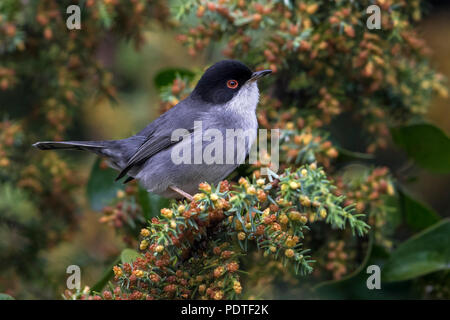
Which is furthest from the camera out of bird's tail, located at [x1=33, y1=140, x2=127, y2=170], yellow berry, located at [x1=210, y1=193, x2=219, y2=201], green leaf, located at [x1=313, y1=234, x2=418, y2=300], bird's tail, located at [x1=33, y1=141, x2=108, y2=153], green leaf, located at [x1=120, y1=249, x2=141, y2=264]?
bird's tail, located at [x1=33, y1=140, x2=127, y2=170]

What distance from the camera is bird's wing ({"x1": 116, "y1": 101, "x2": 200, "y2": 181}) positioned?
267cm

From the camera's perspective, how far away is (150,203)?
2.60m

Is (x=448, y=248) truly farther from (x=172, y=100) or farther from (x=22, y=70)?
(x=22, y=70)

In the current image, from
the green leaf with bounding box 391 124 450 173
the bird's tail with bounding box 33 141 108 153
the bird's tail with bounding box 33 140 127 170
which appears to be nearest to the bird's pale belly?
the bird's tail with bounding box 33 140 127 170

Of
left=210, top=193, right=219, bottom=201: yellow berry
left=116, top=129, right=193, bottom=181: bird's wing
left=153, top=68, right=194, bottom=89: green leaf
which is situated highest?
left=153, top=68, right=194, bottom=89: green leaf

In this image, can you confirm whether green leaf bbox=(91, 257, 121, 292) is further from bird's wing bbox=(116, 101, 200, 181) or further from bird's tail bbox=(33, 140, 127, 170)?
bird's tail bbox=(33, 140, 127, 170)

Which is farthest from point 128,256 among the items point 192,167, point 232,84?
point 232,84

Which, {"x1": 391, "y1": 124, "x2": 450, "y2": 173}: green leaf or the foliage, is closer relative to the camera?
{"x1": 391, "y1": 124, "x2": 450, "y2": 173}: green leaf

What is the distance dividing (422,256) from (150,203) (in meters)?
1.36

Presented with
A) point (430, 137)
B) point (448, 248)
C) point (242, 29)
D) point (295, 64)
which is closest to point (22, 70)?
point (242, 29)

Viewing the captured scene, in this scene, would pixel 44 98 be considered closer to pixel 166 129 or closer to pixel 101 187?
pixel 101 187

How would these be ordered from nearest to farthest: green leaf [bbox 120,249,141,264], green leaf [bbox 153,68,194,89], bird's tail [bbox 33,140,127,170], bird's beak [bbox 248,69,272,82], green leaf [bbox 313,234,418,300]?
green leaf [bbox 120,249,141,264] → green leaf [bbox 313,234,418,300] → bird's beak [bbox 248,69,272,82] → bird's tail [bbox 33,140,127,170] → green leaf [bbox 153,68,194,89]

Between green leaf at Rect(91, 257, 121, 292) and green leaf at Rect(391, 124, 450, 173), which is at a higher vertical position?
green leaf at Rect(391, 124, 450, 173)

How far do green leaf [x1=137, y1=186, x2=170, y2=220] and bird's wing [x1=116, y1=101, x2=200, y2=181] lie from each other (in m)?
0.15
